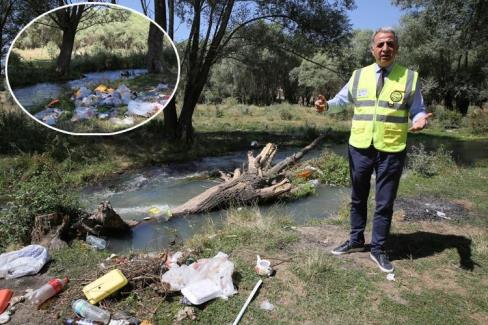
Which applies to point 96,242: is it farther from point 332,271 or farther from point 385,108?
point 385,108

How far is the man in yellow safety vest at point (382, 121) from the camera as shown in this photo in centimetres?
452

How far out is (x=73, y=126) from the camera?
12.7 feet

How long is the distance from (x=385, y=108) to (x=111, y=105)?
2.49 m

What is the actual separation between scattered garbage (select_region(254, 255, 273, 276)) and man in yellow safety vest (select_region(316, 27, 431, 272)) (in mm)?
1109

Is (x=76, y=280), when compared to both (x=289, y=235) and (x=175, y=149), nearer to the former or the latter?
(x=289, y=235)

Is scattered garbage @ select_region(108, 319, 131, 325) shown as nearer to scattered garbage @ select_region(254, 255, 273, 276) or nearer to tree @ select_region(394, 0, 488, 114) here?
scattered garbage @ select_region(254, 255, 273, 276)

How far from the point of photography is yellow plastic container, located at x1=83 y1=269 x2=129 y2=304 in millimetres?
4250

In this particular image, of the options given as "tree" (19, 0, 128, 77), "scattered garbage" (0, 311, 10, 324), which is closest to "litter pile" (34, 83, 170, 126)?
"tree" (19, 0, 128, 77)

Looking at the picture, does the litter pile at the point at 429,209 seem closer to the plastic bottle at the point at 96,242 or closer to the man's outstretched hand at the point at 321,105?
the man's outstretched hand at the point at 321,105

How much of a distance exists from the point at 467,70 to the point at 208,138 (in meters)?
20.3

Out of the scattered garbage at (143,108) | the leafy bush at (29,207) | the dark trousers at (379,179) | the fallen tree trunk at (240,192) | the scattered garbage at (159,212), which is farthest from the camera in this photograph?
the fallen tree trunk at (240,192)

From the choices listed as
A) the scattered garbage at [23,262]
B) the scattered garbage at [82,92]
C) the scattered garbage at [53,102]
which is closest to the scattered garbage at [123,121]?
the scattered garbage at [82,92]

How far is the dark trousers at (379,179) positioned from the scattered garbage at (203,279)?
1.51 meters

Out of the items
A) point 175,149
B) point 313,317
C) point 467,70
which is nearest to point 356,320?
point 313,317
